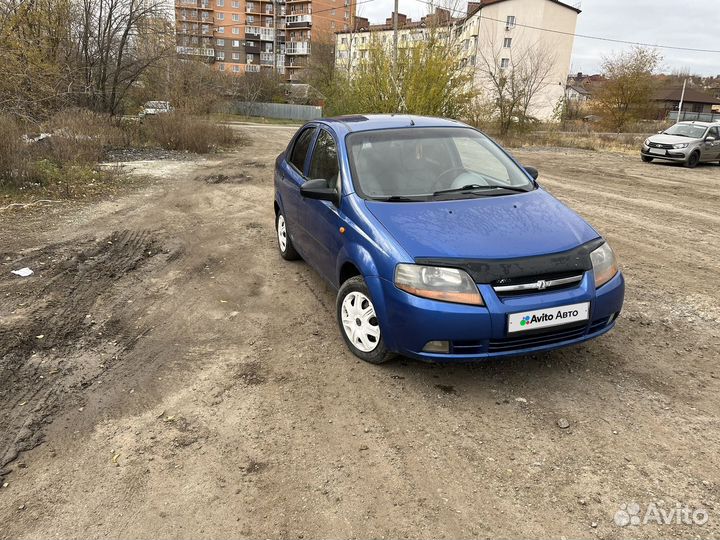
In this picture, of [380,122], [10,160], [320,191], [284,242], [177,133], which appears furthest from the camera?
[177,133]

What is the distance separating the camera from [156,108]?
2022 cm

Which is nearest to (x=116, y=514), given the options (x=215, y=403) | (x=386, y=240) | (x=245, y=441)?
(x=245, y=441)

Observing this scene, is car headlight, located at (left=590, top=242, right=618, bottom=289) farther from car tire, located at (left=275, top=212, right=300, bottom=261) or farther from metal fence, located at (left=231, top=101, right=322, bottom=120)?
metal fence, located at (left=231, top=101, right=322, bottom=120)

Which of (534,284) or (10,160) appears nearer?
(534,284)

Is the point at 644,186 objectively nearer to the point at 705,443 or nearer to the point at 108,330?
the point at 705,443

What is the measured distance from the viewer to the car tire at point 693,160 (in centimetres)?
1766

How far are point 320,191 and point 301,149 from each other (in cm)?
155

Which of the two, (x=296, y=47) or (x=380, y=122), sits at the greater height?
(x=296, y=47)

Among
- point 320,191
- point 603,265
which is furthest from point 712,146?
point 320,191

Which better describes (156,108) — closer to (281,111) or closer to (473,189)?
(473,189)

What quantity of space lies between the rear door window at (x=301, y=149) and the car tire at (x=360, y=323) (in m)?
1.90

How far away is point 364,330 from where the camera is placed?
371cm

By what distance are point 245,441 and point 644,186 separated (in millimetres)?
12816
